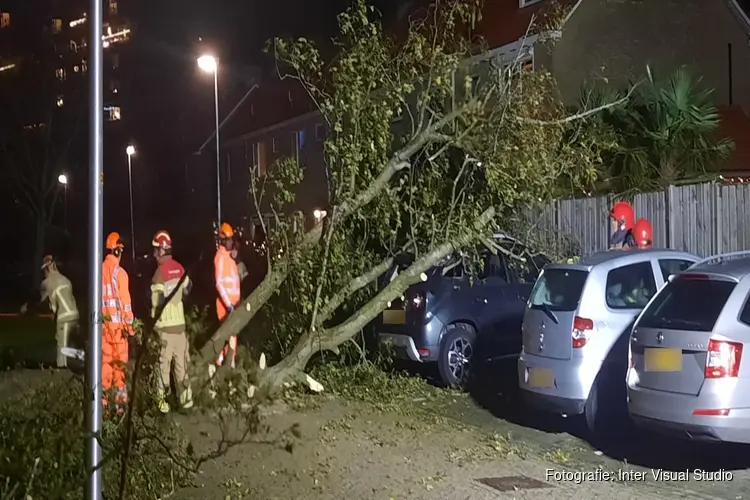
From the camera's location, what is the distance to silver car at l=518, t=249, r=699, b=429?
8.59m

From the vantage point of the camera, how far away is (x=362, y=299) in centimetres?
1260

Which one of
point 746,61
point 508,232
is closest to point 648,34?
point 746,61

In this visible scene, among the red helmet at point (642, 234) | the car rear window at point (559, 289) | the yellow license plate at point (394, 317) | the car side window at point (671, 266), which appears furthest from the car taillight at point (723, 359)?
the yellow license plate at point (394, 317)

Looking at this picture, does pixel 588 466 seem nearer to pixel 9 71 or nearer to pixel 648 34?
pixel 648 34

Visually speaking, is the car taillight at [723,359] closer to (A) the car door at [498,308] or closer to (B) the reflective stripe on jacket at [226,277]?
(A) the car door at [498,308]

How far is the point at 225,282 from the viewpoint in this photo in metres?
11.2

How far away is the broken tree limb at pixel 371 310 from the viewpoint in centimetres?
1086

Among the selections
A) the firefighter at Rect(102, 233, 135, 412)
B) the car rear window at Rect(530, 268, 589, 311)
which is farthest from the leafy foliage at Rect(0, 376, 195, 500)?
the car rear window at Rect(530, 268, 589, 311)

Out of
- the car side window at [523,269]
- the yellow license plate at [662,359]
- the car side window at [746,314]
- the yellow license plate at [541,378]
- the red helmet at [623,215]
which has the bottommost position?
the yellow license plate at [541,378]

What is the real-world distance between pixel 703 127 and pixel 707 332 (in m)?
9.09

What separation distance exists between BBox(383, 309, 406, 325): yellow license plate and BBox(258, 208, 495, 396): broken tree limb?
1.64ft

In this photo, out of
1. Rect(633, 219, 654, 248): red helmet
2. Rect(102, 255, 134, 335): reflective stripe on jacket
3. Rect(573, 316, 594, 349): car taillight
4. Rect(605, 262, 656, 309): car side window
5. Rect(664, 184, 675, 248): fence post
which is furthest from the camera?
Rect(664, 184, 675, 248): fence post

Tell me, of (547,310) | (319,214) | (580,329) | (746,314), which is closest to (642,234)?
(547,310)

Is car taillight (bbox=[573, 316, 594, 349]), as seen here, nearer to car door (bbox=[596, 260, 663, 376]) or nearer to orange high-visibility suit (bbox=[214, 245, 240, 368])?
car door (bbox=[596, 260, 663, 376])
